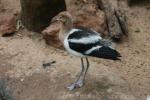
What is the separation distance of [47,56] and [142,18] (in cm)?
197

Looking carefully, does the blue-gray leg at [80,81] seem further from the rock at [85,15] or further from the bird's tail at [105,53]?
the rock at [85,15]

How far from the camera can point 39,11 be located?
6.40m

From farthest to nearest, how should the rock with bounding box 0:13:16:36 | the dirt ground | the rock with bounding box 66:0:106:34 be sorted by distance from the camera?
the rock with bounding box 0:13:16:36 → the rock with bounding box 66:0:106:34 → the dirt ground

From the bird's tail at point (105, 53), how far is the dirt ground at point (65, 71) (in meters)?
0.46

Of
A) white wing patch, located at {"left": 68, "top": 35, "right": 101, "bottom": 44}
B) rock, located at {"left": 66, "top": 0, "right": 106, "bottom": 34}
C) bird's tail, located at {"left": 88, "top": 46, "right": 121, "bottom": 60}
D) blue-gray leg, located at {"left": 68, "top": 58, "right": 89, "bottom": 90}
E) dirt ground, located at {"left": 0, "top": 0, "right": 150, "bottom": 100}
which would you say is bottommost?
dirt ground, located at {"left": 0, "top": 0, "right": 150, "bottom": 100}

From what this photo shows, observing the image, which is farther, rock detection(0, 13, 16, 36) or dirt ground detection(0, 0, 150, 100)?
rock detection(0, 13, 16, 36)

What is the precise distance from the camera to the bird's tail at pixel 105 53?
16.2ft

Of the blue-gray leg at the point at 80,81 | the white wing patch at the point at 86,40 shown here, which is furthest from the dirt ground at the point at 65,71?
the white wing patch at the point at 86,40

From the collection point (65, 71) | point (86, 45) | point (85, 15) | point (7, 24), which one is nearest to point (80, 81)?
point (65, 71)

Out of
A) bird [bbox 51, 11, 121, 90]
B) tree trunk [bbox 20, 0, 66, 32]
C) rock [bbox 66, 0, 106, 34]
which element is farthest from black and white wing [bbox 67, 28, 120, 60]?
tree trunk [bbox 20, 0, 66, 32]

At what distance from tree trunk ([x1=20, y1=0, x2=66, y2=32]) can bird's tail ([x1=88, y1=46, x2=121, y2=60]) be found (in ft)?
5.40

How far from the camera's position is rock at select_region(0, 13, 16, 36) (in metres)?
6.52

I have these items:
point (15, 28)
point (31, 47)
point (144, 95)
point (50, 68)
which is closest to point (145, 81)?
point (144, 95)

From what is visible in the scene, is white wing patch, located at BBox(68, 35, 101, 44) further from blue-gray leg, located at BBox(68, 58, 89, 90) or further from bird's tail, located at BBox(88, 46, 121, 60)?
blue-gray leg, located at BBox(68, 58, 89, 90)
